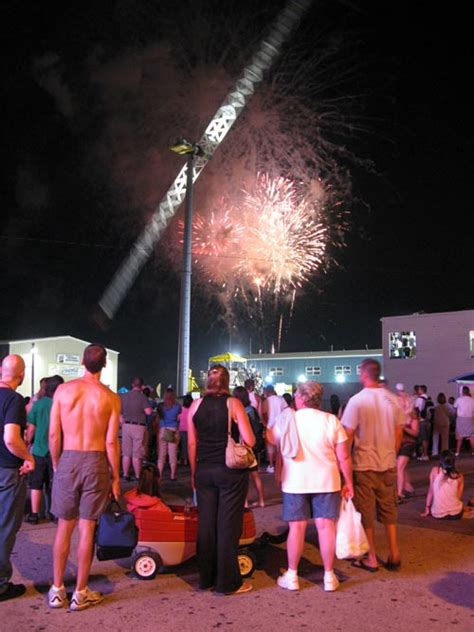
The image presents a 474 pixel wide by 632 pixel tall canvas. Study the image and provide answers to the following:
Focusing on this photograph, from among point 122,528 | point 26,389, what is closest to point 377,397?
point 122,528

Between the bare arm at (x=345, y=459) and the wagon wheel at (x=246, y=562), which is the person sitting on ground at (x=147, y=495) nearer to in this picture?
the wagon wheel at (x=246, y=562)

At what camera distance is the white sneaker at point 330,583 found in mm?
5219

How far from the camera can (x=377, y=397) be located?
19.7 ft

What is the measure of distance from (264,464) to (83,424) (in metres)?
10.1

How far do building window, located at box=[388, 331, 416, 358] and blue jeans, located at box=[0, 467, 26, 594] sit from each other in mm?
35226

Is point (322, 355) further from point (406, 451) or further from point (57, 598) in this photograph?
point (57, 598)

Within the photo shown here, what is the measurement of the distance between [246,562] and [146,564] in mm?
862

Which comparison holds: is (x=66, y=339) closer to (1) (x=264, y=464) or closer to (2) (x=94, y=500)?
(1) (x=264, y=464)

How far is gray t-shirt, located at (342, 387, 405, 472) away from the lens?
585 centimetres

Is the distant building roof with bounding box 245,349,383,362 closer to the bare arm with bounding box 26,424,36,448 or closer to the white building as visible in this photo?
the white building

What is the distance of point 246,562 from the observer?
5578 mm

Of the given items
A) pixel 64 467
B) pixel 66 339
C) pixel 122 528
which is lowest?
pixel 122 528

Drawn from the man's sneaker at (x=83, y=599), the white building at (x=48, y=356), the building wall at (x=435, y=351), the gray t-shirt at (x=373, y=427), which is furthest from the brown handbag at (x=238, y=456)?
the white building at (x=48, y=356)

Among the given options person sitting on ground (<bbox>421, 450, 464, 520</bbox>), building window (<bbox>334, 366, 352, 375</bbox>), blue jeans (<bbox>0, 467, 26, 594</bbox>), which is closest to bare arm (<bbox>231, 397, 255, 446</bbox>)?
blue jeans (<bbox>0, 467, 26, 594</bbox>)
